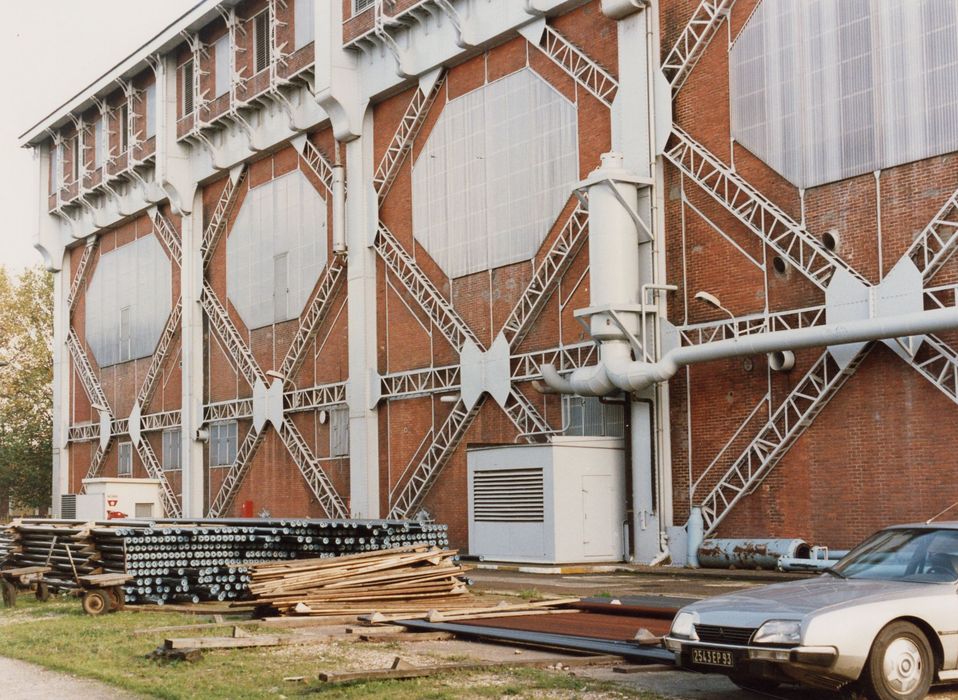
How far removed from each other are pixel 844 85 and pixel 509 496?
10.3 meters

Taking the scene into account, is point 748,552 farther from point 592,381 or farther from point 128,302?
point 128,302

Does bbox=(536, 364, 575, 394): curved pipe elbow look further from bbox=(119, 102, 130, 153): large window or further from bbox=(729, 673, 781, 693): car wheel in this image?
bbox=(119, 102, 130, 153): large window

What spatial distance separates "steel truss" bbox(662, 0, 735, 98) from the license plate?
17.4m

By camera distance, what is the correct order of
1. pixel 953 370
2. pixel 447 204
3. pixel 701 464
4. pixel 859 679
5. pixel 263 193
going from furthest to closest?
pixel 263 193 → pixel 447 204 → pixel 701 464 → pixel 953 370 → pixel 859 679

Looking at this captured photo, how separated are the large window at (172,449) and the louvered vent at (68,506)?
4.83 meters

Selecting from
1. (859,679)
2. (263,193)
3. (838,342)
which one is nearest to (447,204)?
(263,193)

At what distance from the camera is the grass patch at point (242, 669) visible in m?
10.3

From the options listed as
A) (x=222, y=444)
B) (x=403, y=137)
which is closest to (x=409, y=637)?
(x=403, y=137)

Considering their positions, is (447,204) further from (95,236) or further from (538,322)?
(95,236)

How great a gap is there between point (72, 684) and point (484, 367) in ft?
62.2

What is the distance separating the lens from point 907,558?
10164 millimetres

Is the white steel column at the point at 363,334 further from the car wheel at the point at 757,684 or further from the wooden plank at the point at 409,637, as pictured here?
the car wheel at the point at 757,684

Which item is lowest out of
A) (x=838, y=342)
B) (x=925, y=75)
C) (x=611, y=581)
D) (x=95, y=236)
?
(x=611, y=581)

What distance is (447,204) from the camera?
3170 cm
